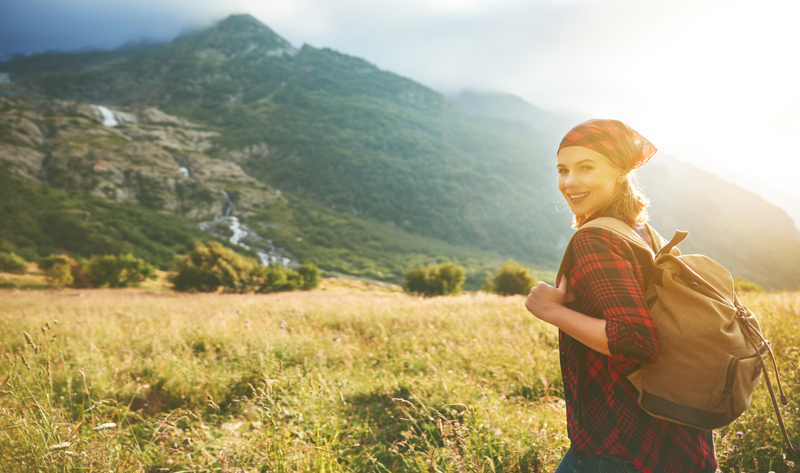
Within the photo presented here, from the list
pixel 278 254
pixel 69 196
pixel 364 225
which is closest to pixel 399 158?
pixel 364 225

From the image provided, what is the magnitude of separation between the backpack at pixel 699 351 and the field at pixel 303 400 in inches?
45.0

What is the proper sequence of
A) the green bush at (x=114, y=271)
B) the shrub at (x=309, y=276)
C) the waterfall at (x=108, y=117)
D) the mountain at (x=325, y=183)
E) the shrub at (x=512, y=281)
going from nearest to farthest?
the shrub at (x=512, y=281), the green bush at (x=114, y=271), the shrub at (x=309, y=276), the mountain at (x=325, y=183), the waterfall at (x=108, y=117)

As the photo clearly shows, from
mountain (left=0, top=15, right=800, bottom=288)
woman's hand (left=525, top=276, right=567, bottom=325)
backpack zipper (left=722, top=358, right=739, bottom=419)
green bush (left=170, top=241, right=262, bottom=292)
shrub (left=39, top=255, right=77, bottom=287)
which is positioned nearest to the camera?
backpack zipper (left=722, top=358, right=739, bottom=419)

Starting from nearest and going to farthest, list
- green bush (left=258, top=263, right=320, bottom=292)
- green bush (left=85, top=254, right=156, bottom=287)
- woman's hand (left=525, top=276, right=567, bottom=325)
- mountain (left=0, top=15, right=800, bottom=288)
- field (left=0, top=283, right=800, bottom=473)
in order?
woman's hand (left=525, top=276, right=567, bottom=325) < field (left=0, top=283, right=800, bottom=473) < green bush (left=85, top=254, right=156, bottom=287) < green bush (left=258, top=263, right=320, bottom=292) < mountain (left=0, top=15, right=800, bottom=288)

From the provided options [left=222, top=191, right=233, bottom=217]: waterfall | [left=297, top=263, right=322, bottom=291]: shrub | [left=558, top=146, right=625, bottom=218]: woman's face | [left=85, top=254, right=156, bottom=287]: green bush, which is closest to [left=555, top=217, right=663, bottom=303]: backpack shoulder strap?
[left=558, top=146, right=625, bottom=218]: woman's face

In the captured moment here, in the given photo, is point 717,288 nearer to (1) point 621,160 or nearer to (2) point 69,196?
(1) point 621,160

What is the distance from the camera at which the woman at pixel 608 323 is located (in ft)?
3.76

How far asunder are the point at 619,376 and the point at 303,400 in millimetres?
2940

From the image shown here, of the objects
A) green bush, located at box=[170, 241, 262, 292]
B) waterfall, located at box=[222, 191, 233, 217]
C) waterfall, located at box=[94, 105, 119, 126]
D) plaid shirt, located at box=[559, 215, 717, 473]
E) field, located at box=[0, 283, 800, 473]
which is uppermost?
waterfall, located at box=[94, 105, 119, 126]

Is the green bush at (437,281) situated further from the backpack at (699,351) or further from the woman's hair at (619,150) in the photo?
the backpack at (699,351)

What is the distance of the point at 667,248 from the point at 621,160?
41 cm

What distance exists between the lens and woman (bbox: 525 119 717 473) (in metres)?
1.14

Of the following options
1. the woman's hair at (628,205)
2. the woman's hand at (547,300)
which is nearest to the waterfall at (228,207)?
the woman's hand at (547,300)

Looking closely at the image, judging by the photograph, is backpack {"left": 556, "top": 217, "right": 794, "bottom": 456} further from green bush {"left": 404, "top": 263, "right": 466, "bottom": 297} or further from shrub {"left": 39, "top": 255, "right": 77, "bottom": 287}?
shrub {"left": 39, "top": 255, "right": 77, "bottom": 287}
